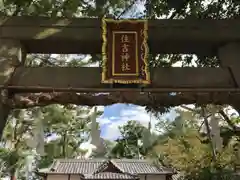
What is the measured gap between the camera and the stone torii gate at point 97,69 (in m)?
4.25

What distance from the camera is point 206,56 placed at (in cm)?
512

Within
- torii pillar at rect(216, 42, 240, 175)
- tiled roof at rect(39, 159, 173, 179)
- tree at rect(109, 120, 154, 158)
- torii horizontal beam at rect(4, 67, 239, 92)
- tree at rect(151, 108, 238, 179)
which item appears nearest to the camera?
torii horizontal beam at rect(4, 67, 239, 92)

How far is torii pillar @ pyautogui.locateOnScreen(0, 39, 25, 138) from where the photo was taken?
4273 millimetres

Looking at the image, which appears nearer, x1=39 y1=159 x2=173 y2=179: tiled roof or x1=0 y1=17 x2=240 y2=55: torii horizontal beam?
x1=0 y1=17 x2=240 y2=55: torii horizontal beam

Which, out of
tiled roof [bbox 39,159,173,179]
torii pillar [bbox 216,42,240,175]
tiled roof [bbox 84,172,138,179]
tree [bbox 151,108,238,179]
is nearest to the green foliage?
tiled roof [bbox 39,159,173,179]

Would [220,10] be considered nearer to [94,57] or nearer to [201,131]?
[94,57]

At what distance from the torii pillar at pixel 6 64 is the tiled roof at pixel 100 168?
1418 cm

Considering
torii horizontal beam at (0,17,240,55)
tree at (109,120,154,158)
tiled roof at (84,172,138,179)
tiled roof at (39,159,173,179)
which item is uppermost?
tree at (109,120,154,158)

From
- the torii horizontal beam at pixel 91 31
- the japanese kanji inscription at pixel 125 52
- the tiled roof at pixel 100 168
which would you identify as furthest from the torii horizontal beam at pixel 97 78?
the tiled roof at pixel 100 168

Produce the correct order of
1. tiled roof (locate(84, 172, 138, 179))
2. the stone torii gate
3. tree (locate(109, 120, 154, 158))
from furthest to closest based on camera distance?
tree (locate(109, 120, 154, 158)), tiled roof (locate(84, 172, 138, 179)), the stone torii gate

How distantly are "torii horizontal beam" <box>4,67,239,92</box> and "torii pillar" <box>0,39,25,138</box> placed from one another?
81 mm

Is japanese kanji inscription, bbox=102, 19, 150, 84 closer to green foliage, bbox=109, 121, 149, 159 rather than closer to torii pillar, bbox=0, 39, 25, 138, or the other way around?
torii pillar, bbox=0, 39, 25, 138

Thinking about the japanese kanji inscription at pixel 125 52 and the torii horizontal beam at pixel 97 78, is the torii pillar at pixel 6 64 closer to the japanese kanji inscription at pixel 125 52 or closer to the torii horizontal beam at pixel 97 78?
the torii horizontal beam at pixel 97 78

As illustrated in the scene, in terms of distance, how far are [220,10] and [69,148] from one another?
2114cm
